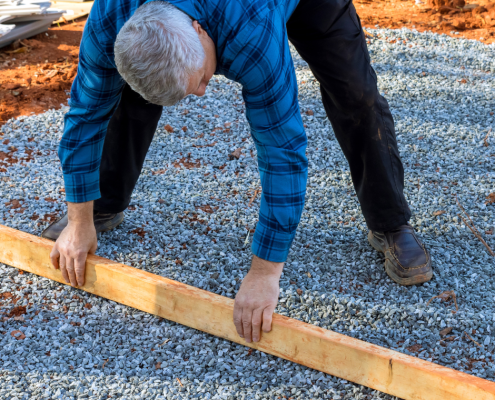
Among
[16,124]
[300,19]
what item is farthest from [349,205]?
[16,124]

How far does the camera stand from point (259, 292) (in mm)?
2027

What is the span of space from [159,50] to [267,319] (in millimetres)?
1196

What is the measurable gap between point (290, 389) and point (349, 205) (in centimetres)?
162

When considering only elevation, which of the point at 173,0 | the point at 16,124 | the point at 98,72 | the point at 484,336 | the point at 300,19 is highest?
the point at 173,0

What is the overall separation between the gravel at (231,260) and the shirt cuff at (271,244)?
64cm

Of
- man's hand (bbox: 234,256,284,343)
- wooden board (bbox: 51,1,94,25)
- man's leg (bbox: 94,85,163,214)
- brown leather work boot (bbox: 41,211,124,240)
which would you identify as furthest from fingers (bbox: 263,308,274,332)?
wooden board (bbox: 51,1,94,25)

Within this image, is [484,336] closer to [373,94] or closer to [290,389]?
[290,389]

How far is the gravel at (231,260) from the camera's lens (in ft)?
7.50

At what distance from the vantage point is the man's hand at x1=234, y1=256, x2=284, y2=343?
2.02 meters

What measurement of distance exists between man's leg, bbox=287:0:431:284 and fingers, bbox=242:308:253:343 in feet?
3.41

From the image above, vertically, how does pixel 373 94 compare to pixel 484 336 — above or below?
above

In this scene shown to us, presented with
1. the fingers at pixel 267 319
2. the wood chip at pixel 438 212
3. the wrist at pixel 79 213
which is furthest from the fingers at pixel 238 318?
the wood chip at pixel 438 212

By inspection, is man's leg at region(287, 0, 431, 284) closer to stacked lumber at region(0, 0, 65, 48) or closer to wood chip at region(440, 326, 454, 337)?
wood chip at region(440, 326, 454, 337)

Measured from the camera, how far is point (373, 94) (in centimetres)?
256
